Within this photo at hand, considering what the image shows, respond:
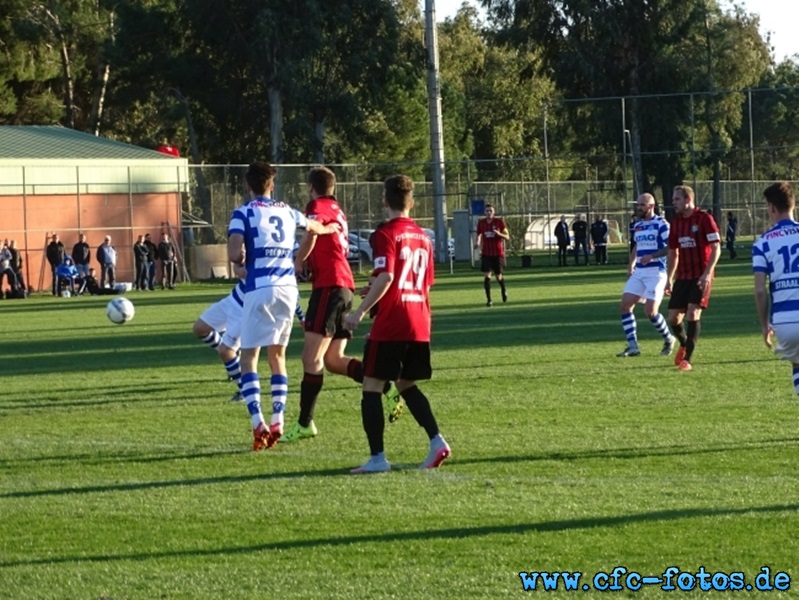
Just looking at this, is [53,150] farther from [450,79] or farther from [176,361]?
[450,79]

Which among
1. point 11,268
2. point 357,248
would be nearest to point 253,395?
point 11,268

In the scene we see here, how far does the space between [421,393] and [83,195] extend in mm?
39821

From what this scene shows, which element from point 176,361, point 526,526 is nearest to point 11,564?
point 526,526

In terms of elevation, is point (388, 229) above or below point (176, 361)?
above

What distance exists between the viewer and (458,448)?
11453 millimetres

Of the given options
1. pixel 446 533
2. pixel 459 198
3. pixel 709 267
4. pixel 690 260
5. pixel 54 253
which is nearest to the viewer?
pixel 446 533

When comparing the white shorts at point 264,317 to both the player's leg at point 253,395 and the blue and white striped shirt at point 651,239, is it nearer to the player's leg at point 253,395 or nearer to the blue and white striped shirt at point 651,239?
the player's leg at point 253,395

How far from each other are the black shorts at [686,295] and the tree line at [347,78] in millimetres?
33677

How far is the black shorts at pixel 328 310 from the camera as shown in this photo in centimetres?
1217

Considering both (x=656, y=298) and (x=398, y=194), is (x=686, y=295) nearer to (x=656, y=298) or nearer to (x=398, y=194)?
(x=656, y=298)

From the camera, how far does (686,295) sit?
1750 cm

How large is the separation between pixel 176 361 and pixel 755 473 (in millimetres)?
11407

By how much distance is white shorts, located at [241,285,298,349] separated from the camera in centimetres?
1166

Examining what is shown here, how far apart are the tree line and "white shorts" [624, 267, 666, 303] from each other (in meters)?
32.3
